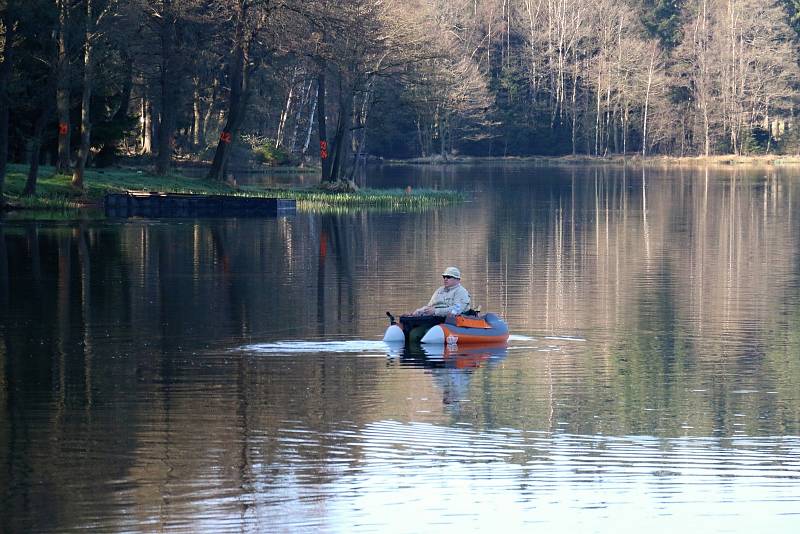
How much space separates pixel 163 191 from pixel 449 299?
34978 millimetres

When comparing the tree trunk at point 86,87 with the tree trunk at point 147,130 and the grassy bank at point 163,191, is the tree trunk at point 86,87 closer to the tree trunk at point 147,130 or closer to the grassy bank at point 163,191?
the grassy bank at point 163,191

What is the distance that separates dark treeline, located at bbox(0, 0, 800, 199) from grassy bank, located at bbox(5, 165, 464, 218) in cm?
98

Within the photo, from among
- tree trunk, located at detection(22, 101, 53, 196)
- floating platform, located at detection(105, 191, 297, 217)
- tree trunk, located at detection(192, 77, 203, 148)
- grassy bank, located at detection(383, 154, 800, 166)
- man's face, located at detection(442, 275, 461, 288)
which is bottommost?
man's face, located at detection(442, 275, 461, 288)

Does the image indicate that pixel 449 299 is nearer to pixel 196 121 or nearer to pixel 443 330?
pixel 443 330

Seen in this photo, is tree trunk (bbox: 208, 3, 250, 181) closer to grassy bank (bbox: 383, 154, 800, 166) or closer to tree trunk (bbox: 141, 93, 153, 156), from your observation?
tree trunk (bbox: 141, 93, 153, 156)

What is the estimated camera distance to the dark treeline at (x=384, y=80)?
52.5 meters

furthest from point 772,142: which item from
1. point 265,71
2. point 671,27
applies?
point 265,71

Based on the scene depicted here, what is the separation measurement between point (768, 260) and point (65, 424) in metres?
26.7

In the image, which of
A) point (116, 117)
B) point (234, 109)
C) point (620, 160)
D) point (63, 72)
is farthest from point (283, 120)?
point (63, 72)

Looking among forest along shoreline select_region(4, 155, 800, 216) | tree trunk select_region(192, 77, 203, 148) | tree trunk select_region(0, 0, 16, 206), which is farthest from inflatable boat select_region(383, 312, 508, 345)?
tree trunk select_region(192, 77, 203, 148)

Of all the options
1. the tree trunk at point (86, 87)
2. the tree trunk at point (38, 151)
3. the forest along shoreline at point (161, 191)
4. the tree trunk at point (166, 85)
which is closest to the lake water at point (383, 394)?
the tree trunk at point (38, 151)

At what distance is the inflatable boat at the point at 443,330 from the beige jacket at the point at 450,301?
233mm

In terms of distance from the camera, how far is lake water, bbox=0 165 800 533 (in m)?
13.2

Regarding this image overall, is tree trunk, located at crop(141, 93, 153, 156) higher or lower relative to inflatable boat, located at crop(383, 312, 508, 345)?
higher
